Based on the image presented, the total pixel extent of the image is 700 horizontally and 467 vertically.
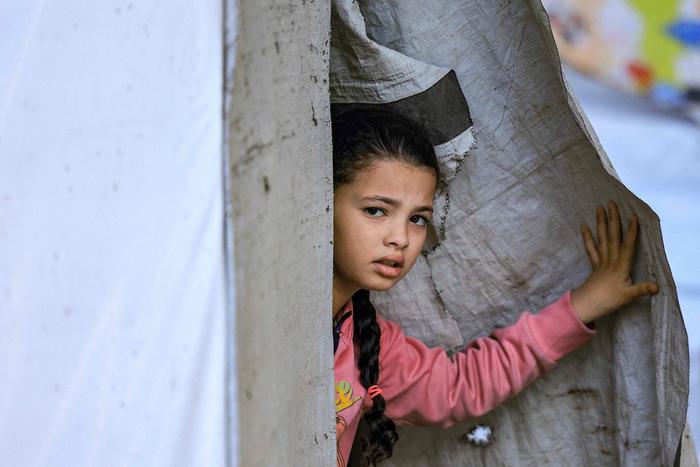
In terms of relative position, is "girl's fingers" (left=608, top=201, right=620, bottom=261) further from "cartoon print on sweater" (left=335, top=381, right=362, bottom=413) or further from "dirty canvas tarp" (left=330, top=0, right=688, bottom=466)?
A: "cartoon print on sweater" (left=335, top=381, right=362, bottom=413)

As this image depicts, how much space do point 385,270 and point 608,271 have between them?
1.10 ft

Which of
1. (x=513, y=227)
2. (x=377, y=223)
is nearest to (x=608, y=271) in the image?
(x=513, y=227)

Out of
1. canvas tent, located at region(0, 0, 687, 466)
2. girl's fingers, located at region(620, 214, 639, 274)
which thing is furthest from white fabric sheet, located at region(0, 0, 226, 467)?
girl's fingers, located at region(620, 214, 639, 274)

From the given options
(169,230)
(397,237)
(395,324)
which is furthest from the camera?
(395,324)

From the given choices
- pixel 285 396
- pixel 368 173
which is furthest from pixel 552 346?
pixel 285 396

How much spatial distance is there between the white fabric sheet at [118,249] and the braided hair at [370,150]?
421 mm

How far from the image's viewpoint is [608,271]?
4.28 ft

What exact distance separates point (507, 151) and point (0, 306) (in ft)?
2.33

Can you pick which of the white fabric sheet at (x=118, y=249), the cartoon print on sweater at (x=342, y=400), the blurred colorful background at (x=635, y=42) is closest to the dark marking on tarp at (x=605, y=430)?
the cartoon print on sweater at (x=342, y=400)

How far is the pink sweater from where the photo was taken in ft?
4.43

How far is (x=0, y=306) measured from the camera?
905 millimetres

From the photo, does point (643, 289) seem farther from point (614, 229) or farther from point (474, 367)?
point (474, 367)

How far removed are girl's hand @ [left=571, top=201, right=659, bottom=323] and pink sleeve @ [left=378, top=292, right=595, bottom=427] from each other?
0.11 feet

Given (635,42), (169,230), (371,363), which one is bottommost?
(169,230)
